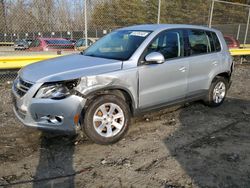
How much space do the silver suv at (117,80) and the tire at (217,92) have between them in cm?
17

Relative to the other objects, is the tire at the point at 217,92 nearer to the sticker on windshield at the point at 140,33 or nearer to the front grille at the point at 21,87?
the sticker on windshield at the point at 140,33

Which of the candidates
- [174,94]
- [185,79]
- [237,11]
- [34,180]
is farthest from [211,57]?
[237,11]

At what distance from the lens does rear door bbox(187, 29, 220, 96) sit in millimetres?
5293

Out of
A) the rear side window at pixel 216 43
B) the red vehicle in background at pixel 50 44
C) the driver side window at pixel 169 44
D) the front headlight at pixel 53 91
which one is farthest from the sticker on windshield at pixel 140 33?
the red vehicle in background at pixel 50 44

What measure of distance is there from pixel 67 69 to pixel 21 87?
0.72 meters

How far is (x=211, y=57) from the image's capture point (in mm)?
5684

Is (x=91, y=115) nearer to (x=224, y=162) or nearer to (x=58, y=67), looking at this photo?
(x=58, y=67)

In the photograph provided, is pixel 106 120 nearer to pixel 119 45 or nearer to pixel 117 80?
pixel 117 80

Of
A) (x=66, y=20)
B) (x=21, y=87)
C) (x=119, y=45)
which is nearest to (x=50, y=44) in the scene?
(x=66, y=20)

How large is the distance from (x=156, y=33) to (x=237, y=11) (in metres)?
11.6

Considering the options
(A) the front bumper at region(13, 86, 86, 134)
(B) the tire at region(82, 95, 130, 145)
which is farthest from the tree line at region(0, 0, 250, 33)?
(B) the tire at region(82, 95, 130, 145)

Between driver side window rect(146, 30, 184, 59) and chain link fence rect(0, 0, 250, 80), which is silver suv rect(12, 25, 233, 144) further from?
chain link fence rect(0, 0, 250, 80)

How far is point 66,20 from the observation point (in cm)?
847

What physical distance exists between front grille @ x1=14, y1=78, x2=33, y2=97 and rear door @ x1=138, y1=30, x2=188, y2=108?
1688 mm
